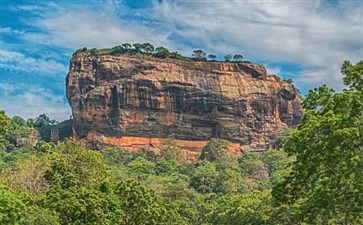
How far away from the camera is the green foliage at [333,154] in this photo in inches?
631

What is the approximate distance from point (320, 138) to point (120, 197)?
19.1m

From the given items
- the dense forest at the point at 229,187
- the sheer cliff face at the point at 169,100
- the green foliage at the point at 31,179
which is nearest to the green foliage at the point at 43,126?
the sheer cliff face at the point at 169,100

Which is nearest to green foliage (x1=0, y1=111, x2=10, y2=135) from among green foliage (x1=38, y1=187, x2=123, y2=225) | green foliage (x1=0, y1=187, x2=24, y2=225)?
green foliage (x1=38, y1=187, x2=123, y2=225)

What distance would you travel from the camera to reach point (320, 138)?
1722 cm

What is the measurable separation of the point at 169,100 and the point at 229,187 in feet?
127

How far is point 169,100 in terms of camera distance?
113 meters

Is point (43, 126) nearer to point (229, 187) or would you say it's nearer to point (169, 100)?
point (169, 100)

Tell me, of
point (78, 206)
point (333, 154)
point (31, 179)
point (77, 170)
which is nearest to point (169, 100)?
point (31, 179)

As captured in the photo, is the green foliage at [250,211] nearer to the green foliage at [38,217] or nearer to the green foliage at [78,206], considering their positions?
the green foliage at [78,206]

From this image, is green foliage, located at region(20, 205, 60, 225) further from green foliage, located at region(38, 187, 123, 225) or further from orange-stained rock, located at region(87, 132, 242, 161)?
orange-stained rock, located at region(87, 132, 242, 161)

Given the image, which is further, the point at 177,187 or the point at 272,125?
the point at 272,125

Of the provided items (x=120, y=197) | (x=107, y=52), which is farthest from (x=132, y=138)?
(x=120, y=197)

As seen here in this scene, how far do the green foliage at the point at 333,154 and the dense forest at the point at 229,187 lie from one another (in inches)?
1.1

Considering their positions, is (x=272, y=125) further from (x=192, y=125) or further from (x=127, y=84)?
(x=127, y=84)
